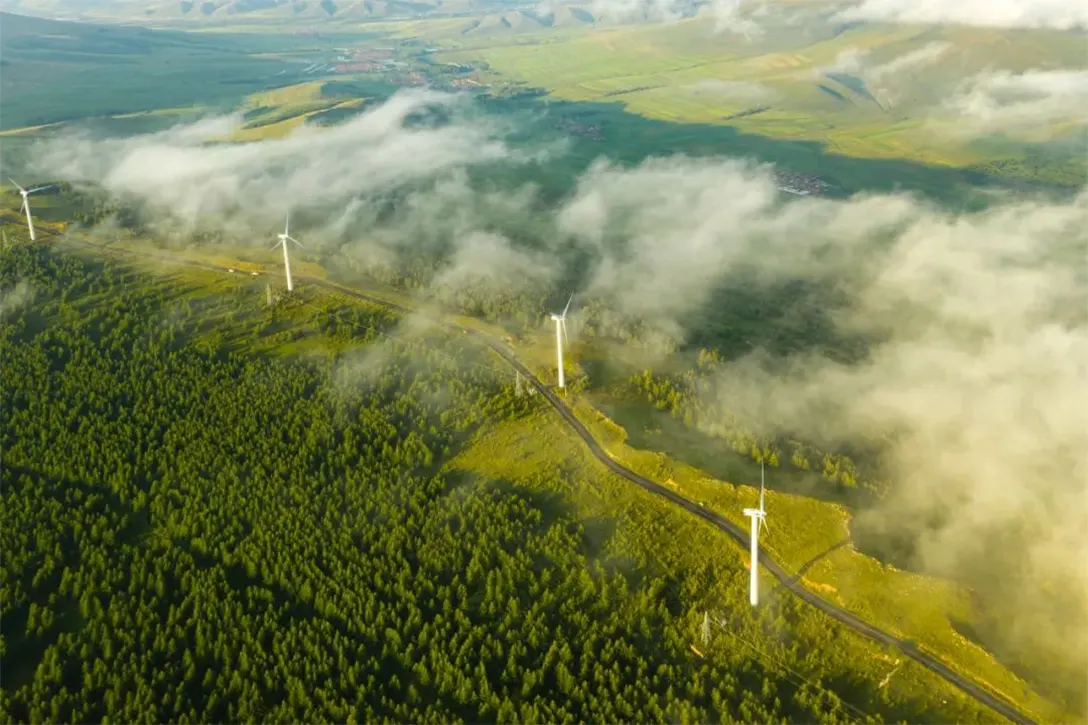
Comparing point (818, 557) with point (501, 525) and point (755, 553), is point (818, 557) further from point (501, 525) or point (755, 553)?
point (501, 525)

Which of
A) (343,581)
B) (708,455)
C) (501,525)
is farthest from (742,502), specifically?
(343,581)

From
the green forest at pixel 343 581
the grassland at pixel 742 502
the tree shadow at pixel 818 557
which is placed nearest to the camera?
the green forest at pixel 343 581

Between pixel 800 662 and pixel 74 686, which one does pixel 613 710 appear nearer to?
pixel 800 662

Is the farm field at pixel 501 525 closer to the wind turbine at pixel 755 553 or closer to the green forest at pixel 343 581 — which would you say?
the green forest at pixel 343 581

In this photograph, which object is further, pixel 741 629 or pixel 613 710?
pixel 741 629

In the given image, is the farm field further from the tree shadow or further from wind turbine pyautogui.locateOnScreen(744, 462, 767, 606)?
wind turbine pyautogui.locateOnScreen(744, 462, 767, 606)

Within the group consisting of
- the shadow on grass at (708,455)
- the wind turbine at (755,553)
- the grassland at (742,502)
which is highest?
the wind turbine at (755,553)

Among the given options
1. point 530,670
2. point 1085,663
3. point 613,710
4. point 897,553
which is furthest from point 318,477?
point 1085,663

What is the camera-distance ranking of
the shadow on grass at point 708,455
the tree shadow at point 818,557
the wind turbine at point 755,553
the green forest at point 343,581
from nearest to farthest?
1. the green forest at point 343,581
2. the wind turbine at point 755,553
3. the tree shadow at point 818,557
4. the shadow on grass at point 708,455

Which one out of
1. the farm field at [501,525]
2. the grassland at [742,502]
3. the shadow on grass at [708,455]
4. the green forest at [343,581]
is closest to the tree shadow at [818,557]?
the grassland at [742,502]
